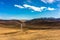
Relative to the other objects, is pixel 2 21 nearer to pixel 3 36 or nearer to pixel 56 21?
pixel 3 36

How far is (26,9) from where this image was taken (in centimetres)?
135

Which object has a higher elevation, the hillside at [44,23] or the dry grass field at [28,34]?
the hillside at [44,23]

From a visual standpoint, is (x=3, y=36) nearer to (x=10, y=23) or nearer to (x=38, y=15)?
(x=10, y=23)

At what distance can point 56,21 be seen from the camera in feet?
4.46

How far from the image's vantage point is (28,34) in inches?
52.1

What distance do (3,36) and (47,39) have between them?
0.47m

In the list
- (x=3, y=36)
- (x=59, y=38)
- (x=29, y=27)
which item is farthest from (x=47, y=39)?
(x=3, y=36)

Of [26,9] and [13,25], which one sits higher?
[26,9]

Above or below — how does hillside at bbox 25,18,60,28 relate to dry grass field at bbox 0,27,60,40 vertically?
above

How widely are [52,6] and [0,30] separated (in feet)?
2.03

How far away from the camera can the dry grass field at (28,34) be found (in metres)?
1.31

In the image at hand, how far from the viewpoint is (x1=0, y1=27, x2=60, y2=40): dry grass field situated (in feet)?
4.28

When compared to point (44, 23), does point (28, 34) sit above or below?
below

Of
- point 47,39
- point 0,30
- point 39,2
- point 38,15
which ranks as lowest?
point 47,39
